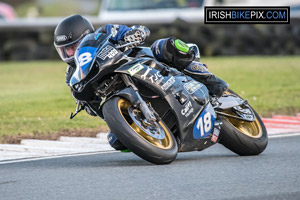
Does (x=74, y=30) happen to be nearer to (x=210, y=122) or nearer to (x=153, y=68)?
(x=153, y=68)

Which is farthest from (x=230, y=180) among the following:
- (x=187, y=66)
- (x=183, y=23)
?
(x=183, y=23)

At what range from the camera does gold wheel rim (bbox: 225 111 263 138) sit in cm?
690

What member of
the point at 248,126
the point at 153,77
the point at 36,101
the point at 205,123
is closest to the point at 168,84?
the point at 153,77

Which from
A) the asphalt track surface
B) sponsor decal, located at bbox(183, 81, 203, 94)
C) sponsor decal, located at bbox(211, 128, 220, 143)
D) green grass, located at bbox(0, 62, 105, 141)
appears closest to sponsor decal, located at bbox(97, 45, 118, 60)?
sponsor decal, located at bbox(183, 81, 203, 94)

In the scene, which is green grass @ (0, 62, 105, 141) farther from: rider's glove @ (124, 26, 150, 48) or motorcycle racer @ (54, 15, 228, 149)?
rider's glove @ (124, 26, 150, 48)

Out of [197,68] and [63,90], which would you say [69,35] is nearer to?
[197,68]

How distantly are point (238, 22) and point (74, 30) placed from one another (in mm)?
11806

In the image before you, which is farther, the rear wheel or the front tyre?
the rear wheel

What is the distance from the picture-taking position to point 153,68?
6.11m

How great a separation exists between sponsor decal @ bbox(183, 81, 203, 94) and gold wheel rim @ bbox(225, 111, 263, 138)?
0.58 meters

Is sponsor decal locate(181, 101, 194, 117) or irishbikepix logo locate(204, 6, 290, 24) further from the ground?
sponsor decal locate(181, 101, 194, 117)

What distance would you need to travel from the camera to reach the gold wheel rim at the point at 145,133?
5.77 meters

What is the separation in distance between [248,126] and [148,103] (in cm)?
140

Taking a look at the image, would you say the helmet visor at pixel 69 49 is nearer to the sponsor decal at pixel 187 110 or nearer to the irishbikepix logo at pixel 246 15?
the sponsor decal at pixel 187 110
